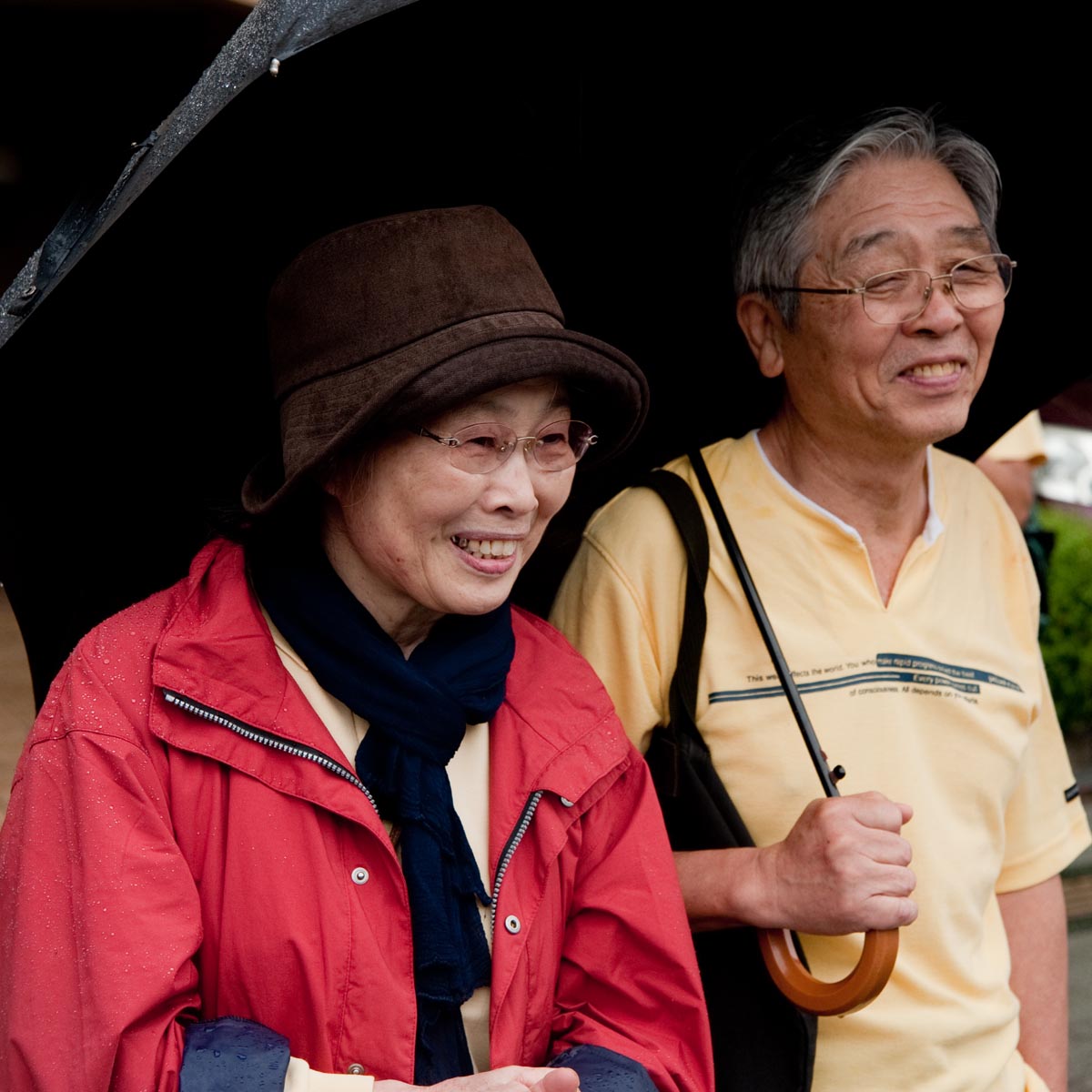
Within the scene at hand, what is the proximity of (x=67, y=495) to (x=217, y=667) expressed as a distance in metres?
0.54

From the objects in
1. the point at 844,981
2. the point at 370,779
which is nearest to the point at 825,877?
the point at 844,981

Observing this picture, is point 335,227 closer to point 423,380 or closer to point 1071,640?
point 423,380

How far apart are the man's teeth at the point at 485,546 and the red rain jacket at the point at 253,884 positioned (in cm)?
25

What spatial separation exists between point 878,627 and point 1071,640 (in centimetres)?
494

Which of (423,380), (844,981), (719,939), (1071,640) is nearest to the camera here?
(423,380)

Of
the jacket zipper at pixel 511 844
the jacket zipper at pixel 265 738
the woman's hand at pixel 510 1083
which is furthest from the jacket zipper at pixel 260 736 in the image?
the woman's hand at pixel 510 1083

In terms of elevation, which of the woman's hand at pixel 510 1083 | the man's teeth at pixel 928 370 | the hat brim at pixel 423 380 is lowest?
the woman's hand at pixel 510 1083

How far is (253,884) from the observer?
1.69 meters

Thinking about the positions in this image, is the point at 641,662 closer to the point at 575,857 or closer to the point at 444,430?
the point at 575,857

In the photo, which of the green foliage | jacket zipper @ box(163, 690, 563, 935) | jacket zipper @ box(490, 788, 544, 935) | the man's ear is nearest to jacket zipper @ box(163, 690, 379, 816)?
jacket zipper @ box(163, 690, 563, 935)

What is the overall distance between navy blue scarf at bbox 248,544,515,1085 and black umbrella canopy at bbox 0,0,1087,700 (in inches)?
11.7

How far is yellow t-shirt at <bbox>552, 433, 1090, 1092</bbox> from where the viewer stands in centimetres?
223

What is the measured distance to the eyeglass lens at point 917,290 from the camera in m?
2.32

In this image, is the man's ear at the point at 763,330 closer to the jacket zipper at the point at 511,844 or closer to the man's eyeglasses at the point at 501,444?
the man's eyeglasses at the point at 501,444
